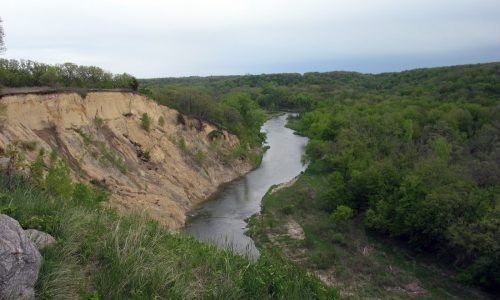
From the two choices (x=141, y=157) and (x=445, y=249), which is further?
(x=141, y=157)

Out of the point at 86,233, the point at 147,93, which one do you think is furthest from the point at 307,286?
the point at 147,93

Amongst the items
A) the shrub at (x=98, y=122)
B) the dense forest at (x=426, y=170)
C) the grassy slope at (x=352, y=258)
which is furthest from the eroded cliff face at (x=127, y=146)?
the grassy slope at (x=352, y=258)

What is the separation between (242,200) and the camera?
3053 cm

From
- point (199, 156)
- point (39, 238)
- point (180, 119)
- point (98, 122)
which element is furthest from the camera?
point (180, 119)

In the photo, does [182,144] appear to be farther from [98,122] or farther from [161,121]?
[98,122]

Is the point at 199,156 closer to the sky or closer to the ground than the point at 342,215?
closer to the sky

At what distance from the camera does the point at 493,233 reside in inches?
667

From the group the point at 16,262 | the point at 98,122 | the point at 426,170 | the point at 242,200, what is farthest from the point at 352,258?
the point at 98,122

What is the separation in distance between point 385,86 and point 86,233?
97.4m

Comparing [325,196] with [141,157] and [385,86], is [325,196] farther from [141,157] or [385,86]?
[385,86]

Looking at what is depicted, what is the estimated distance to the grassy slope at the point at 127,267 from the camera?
567 centimetres

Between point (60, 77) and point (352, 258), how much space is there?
2209cm

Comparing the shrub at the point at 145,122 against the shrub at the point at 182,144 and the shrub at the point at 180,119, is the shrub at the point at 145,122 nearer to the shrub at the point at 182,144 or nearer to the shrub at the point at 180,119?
the shrub at the point at 182,144

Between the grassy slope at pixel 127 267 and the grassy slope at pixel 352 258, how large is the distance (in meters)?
7.93
